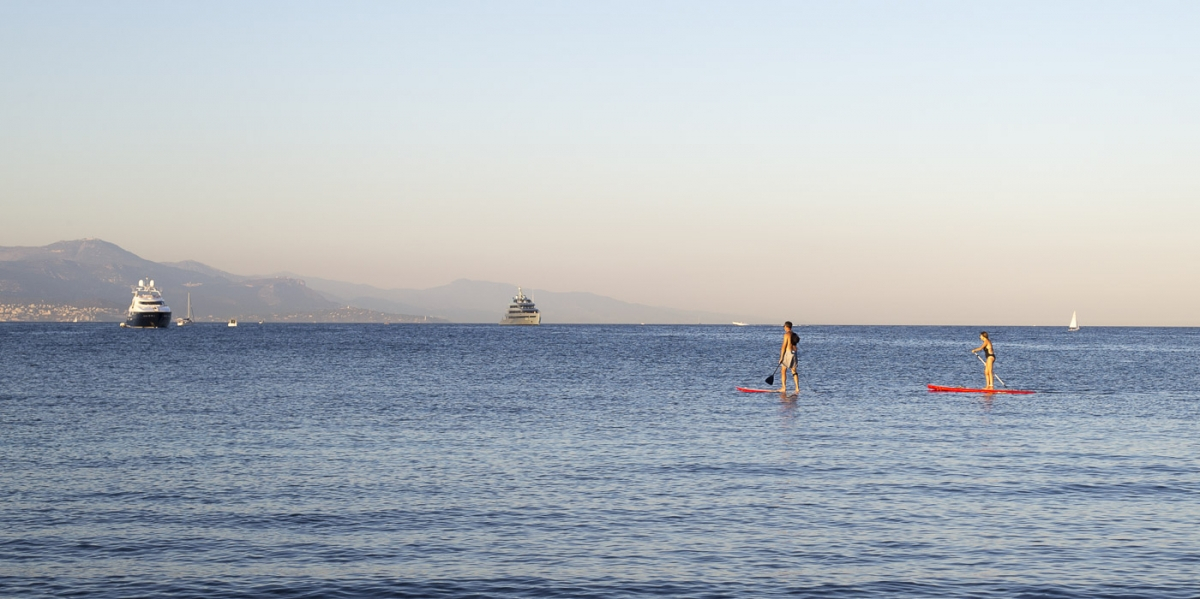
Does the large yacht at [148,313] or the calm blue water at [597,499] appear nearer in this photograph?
the calm blue water at [597,499]

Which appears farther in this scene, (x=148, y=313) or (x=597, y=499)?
(x=148, y=313)

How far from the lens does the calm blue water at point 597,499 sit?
12.7 meters

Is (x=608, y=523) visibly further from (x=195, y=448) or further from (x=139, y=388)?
(x=139, y=388)

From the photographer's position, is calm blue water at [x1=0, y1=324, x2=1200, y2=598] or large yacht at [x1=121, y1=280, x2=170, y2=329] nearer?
calm blue water at [x1=0, y1=324, x2=1200, y2=598]

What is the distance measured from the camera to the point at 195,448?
961 inches

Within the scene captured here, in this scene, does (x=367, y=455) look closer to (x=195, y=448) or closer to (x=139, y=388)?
(x=195, y=448)

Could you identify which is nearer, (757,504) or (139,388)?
(757,504)

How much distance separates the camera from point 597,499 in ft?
57.5

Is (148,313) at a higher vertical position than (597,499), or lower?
higher

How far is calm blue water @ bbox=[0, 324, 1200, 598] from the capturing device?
1266cm

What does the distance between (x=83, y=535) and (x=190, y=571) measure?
2.83 m

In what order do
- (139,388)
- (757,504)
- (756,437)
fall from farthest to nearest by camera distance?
(139,388)
(756,437)
(757,504)

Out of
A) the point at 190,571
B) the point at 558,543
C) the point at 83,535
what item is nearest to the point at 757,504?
the point at 558,543

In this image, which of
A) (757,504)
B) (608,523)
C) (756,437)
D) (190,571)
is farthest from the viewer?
(756,437)
